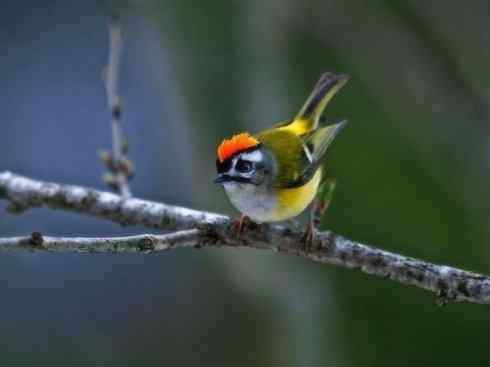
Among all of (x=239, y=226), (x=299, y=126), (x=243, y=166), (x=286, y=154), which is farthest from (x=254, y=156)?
(x=299, y=126)

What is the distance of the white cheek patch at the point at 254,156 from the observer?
328 centimetres

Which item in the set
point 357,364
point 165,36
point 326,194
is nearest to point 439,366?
point 357,364

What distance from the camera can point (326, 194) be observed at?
3066mm

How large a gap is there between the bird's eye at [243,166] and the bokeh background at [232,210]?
55.1 inches

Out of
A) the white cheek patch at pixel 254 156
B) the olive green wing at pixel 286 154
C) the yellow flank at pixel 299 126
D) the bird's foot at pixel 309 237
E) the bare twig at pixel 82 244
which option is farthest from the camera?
the yellow flank at pixel 299 126

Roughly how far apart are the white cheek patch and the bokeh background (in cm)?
130

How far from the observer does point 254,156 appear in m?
3.40

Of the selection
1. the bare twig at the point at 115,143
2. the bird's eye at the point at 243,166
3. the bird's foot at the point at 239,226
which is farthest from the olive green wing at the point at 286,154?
the bare twig at the point at 115,143

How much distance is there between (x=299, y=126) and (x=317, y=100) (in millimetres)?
188

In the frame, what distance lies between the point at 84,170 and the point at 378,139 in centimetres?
312

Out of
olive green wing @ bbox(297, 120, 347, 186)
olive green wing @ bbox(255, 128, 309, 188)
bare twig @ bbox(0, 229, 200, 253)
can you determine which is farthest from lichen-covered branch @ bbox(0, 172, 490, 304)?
olive green wing @ bbox(297, 120, 347, 186)

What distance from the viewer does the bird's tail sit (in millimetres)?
4145

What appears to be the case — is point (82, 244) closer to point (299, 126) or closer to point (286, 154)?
point (286, 154)

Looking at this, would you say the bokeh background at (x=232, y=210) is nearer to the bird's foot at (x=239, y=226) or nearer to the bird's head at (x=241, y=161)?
the bird's head at (x=241, y=161)
